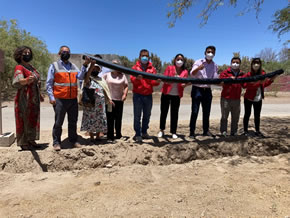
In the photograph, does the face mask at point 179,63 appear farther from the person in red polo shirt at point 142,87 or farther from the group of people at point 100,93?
the person in red polo shirt at point 142,87

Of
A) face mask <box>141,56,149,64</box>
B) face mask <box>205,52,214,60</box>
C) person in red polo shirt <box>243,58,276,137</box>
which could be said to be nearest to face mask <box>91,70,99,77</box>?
face mask <box>141,56,149,64</box>

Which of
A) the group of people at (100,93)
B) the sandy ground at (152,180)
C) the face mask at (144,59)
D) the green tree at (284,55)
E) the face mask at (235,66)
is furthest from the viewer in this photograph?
the green tree at (284,55)

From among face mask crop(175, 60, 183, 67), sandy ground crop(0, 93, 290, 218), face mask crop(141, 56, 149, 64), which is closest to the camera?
sandy ground crop(0, 93, 290, 218)

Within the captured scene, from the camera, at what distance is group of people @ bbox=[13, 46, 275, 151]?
346 cm

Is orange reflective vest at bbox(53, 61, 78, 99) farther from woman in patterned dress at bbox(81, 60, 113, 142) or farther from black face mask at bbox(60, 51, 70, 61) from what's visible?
woman in patterned dress at bbox(81, 60, 113, 142)

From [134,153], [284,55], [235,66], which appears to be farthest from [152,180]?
[284,55]

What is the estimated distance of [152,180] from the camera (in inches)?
→ 116

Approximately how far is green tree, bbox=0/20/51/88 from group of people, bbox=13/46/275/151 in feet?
38.4

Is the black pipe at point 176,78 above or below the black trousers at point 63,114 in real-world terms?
above

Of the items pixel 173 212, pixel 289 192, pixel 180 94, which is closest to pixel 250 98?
pixel 180 94

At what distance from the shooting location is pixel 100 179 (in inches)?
117

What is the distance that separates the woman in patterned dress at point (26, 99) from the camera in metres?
3.36

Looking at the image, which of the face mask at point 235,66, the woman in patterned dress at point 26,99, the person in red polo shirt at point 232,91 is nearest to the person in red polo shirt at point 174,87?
the person in red polo shirt at point 232,91

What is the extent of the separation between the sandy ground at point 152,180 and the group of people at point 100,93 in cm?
45
